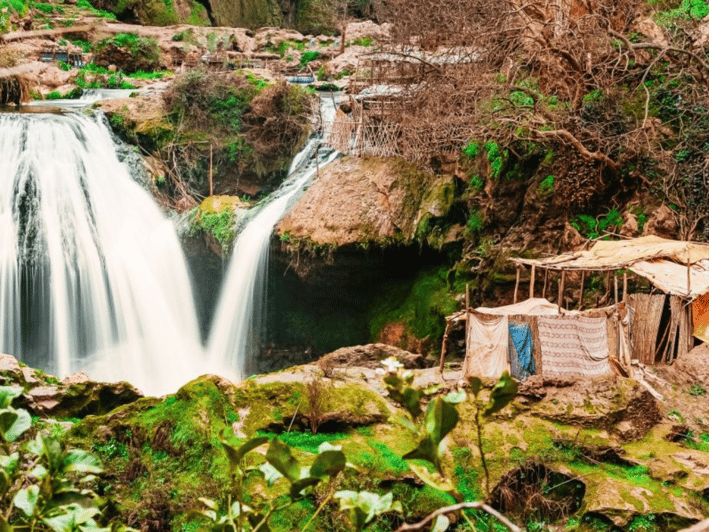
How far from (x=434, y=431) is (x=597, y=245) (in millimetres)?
9853

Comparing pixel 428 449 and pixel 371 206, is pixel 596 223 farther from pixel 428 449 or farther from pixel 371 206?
pixel 428 449

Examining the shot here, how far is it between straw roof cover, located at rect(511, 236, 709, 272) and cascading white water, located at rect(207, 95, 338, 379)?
688 cm

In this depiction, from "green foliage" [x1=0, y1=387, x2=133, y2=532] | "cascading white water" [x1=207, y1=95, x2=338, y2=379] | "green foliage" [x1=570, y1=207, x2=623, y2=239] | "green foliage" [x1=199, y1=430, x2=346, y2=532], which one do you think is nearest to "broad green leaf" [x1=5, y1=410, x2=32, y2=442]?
"green foliage" [x1=0, y1=387, x2=133, y2=532]

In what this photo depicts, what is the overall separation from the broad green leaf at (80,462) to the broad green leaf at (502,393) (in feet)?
3.25

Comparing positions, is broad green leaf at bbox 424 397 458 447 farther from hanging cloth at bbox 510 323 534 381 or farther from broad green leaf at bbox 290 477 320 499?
hanging cloth at bbox 510 323 534 381

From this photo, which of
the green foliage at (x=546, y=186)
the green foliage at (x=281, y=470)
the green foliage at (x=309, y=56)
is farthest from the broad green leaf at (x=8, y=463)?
the green foliage at (x=309, y=56)

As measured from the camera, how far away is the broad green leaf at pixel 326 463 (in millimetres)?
1531

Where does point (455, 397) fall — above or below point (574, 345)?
above

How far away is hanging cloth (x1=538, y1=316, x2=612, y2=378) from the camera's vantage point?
9.63 meters

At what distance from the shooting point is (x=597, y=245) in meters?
10.5

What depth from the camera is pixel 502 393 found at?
1568 mm

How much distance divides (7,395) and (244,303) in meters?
13.5

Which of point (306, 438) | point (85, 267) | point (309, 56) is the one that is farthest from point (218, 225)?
point (309, 56)

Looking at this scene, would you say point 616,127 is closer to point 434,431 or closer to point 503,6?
point 503,6
